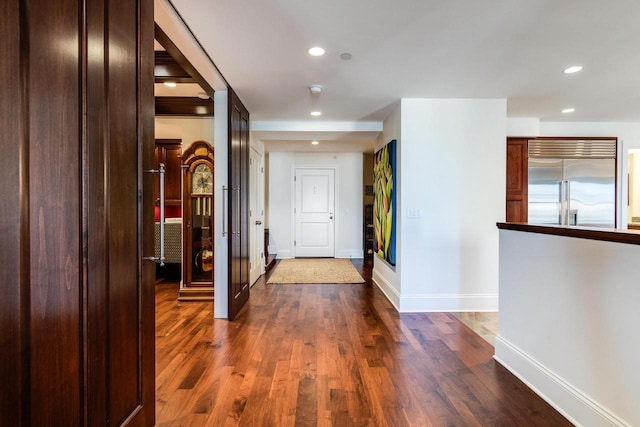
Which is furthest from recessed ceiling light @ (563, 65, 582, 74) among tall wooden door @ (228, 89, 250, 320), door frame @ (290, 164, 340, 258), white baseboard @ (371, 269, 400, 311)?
door frame @ (290, 164, 340, 258)

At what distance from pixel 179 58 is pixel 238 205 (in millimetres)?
1578

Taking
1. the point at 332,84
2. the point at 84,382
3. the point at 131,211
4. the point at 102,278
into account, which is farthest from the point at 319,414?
the point at 332,84

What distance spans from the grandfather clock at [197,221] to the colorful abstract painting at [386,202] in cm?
219

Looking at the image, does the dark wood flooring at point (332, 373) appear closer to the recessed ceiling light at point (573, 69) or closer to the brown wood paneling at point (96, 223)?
the brown wood paneling at point (96, 223)

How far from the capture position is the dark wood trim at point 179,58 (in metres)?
2.15

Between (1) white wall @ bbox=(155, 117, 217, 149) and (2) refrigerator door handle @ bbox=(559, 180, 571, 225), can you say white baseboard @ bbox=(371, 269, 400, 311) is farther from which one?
(1) white wall @ bbox=(155, 117, 217, 149)

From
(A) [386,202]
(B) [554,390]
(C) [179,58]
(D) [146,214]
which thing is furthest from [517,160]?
(D) [146,214]

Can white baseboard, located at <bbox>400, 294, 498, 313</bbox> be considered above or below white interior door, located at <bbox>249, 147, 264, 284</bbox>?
below

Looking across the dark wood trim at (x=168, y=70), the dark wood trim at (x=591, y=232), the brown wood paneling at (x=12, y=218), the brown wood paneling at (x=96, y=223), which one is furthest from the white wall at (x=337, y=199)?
the brown wood paneling at (x=12, y=218)

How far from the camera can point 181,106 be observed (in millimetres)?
3746

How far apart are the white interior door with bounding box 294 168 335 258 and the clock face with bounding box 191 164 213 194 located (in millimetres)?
3443

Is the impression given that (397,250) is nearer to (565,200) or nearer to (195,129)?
(565,200)

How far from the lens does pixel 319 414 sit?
5.88 feet

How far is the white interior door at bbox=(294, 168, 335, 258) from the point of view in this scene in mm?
7273
